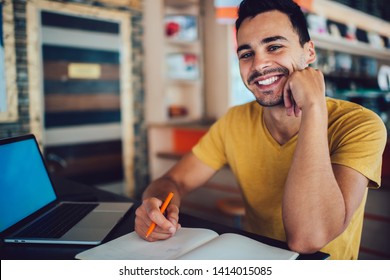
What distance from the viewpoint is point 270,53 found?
1151 millimetres

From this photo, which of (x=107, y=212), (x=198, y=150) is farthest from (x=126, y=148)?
(x=107, y=212)

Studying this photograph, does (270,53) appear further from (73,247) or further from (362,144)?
(73,247)

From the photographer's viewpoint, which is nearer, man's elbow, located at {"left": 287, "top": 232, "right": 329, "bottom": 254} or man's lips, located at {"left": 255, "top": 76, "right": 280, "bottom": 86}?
man's elbow, located at {"left": 287, "top": 232, "right": 329, "bottom": 254}

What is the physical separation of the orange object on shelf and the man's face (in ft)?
7.26

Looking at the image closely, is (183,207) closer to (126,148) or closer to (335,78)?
(126,148)

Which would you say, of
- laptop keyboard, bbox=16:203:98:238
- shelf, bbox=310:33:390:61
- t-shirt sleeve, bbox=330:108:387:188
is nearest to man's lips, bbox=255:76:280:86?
t-shirt sleeve, bbox=330:108:387:188

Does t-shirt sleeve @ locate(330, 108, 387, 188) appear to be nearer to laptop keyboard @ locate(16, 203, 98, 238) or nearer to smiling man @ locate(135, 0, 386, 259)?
smiling man @ locate(135, 0, 386, 259)

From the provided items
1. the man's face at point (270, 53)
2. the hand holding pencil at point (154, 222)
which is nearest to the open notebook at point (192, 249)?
the hand holding pencil at point (154, 222)

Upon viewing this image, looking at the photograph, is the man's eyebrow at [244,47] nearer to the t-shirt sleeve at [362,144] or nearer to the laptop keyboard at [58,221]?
the t-shirt sleeve at [362,144]

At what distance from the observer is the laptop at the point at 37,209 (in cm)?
89

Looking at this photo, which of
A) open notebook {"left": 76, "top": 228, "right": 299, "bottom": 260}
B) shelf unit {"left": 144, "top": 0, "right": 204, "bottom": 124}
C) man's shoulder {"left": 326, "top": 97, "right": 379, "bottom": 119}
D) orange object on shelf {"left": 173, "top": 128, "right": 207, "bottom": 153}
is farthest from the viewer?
shelf unit {"left": 144, "top": 0, "right": 204, "bottom": 124}

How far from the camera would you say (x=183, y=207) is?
3477 mm

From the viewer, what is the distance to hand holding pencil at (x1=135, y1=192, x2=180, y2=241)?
0.84m

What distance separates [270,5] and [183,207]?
2.54 meters
